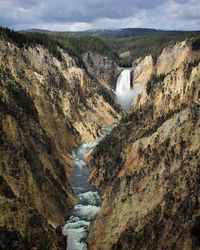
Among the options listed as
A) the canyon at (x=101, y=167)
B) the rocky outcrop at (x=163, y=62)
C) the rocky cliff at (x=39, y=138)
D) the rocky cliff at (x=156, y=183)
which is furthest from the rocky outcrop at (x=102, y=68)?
the rocky cliff at (x=156, y=183)

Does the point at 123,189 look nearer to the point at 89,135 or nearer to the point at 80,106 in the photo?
the point at 89,135

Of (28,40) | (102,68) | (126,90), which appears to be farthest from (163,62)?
(28,40)

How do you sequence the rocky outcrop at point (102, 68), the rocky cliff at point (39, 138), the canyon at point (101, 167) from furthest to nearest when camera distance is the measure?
the rocky outcrop at point (102, 68), the canyon at point (101, 167), the rocky cliff at point (39, 138)

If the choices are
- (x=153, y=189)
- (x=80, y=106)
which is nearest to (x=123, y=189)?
(x=153, y=189)

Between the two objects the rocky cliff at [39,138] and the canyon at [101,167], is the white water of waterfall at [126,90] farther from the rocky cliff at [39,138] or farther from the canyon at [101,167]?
the canyon at [101,167]

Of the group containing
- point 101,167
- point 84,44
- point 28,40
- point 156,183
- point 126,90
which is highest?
point 28,40

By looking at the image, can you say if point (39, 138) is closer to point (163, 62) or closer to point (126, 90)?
point (163, 62)
